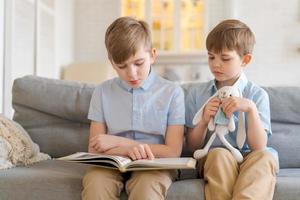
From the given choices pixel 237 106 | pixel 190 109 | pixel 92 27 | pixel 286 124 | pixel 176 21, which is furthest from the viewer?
pixel 92 27

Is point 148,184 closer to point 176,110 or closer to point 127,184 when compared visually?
point 127,184

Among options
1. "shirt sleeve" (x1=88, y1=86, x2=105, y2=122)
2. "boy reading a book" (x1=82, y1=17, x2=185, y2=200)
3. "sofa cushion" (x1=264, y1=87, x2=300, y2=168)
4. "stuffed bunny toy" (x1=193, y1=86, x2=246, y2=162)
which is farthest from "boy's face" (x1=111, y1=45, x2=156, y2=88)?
"sofa cushion" (x1=264, y1=87, x2=300, y2=168)

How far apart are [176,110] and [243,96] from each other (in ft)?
0.75

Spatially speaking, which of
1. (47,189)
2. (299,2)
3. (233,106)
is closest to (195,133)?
(233,106)

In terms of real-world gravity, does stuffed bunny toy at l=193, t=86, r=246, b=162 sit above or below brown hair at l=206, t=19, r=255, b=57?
below

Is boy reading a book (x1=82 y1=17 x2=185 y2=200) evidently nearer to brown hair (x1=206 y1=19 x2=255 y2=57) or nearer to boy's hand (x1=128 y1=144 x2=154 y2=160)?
boy's hand (x1=128 y1=144 x2=154 y2=160)

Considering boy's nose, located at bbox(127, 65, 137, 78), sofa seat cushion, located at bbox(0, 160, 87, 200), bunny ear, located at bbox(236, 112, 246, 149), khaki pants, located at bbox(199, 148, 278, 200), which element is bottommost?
sofa seat cushion, located at bbox(0, 160, 87, 200)

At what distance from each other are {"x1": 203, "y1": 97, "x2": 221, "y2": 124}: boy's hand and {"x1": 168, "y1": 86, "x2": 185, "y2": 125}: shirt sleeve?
0.32ft

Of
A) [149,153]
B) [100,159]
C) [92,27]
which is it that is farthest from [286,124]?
[92,27]

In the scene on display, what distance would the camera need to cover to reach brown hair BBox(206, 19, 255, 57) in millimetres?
1421

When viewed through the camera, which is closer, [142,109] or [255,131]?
[255,131]

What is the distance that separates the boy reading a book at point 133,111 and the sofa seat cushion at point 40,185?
0.09 m

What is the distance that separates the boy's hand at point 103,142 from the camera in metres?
1.40

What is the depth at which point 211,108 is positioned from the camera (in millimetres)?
1375
